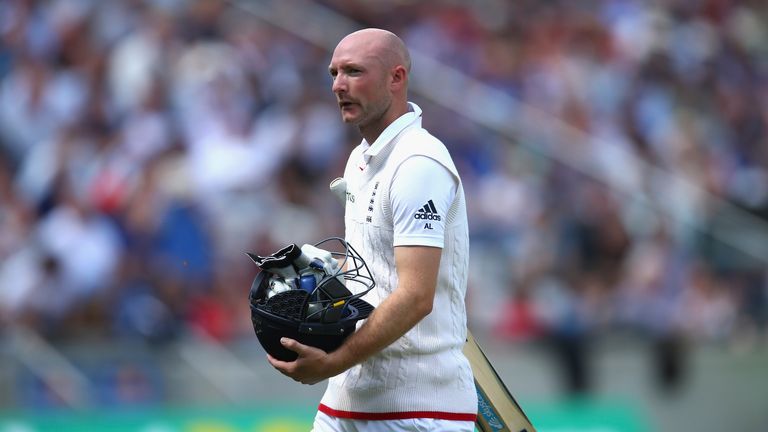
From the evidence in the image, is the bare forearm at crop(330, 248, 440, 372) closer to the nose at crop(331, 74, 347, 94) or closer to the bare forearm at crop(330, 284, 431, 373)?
the bare forearm at crop(330, 284, 431, 373)

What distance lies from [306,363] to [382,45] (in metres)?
1.07

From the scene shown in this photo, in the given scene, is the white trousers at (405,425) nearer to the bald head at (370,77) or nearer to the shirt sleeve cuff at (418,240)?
the shirt sleeve cuff at (418,240)

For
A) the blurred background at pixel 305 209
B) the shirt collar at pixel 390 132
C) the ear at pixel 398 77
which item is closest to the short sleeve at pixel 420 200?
the shirt collar at pixel 390 132

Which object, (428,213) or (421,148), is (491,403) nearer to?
(428,213)

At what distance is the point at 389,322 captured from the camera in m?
3.83

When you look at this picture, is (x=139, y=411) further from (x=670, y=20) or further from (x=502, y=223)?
(x=670, y=20)

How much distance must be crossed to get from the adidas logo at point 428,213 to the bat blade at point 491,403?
749mm

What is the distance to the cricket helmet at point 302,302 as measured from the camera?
3.86 m

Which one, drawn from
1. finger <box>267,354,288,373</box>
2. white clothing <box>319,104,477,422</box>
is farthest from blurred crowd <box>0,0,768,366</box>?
finger <box>267,354,288,373</box>

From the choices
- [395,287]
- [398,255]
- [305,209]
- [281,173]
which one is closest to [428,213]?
[398,255]

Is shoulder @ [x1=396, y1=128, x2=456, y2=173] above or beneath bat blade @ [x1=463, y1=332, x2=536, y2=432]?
above

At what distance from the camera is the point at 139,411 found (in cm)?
927

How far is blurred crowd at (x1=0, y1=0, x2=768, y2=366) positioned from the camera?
32.5 feet

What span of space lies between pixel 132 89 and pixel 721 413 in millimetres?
5891
